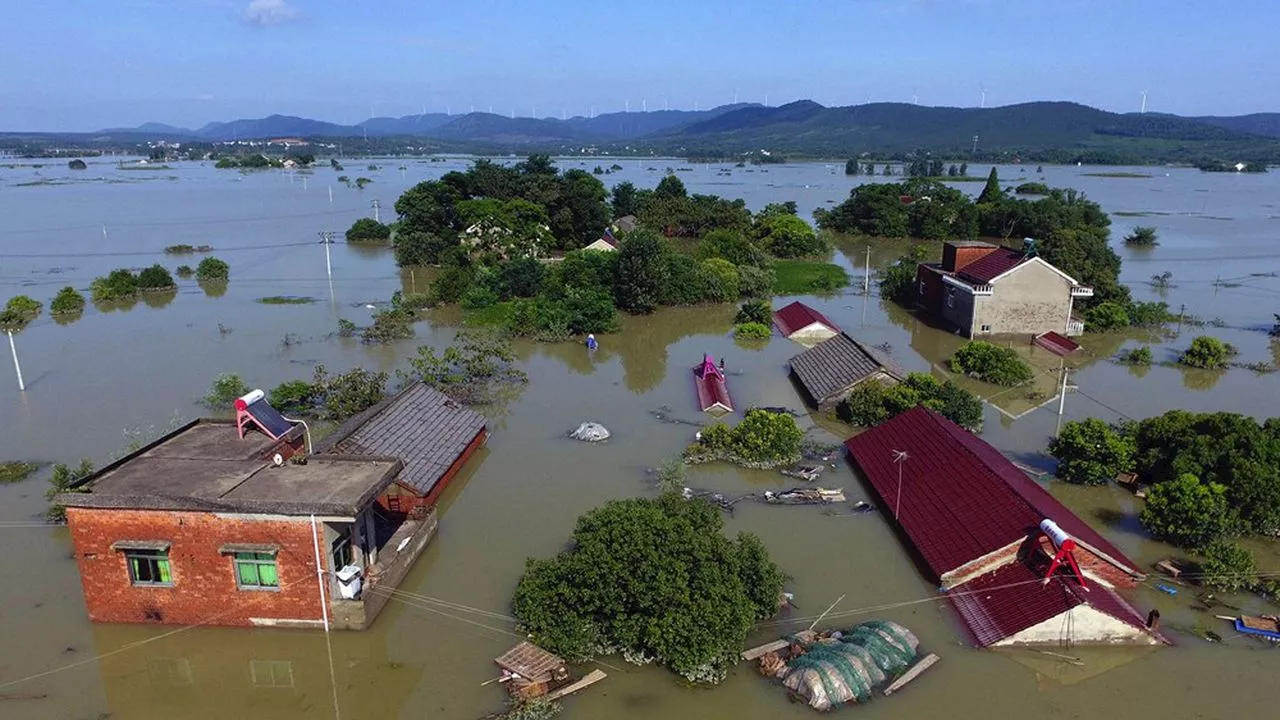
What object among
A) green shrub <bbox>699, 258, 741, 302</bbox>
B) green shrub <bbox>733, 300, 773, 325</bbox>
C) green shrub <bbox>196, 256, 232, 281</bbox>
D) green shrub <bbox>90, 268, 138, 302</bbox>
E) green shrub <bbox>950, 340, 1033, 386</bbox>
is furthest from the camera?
green shrub <bbox>196, 256, 232, 281</bbox>

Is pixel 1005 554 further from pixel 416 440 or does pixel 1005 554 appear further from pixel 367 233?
pixel 367 233

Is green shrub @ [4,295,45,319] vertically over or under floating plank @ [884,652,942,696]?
over

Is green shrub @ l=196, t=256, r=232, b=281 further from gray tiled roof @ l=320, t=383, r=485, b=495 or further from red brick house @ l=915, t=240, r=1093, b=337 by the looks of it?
red brick house @ l=915, t=240, r=1093, b=337

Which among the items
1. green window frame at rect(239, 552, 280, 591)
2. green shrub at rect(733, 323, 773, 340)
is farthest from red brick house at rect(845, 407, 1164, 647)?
green shrub at rect(733, 323, 773, 340)

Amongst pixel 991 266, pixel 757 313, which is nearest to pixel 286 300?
pixel 757 313

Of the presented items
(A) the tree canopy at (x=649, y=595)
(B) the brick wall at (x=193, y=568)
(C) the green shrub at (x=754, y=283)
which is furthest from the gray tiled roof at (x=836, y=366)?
(B) the brick wall at (x=193, y=568)

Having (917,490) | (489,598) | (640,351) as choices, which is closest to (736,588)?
(489,598)

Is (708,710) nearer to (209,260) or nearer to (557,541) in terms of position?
(557,541)
